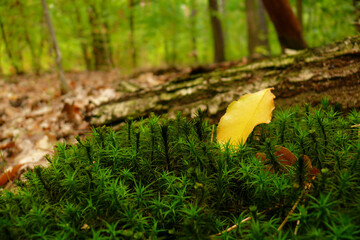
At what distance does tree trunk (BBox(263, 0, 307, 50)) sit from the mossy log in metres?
1.64

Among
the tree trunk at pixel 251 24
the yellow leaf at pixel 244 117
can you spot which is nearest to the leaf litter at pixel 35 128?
the yellow leaf at pixel 244 117

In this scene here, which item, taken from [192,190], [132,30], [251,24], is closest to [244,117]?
[192,190]

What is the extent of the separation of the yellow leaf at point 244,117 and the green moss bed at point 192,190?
0.28ft

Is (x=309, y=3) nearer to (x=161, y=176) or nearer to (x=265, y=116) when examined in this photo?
(x=265, y=116)

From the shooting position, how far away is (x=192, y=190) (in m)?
1.25

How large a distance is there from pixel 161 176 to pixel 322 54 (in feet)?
6.80

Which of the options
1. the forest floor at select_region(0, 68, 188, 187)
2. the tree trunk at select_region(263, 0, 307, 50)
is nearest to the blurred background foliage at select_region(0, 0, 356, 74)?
the tree trunk at select_region(263, 0, 307, 50)

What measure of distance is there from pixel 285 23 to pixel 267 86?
7.46ft

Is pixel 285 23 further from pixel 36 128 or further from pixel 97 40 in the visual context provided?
pixel 97 40

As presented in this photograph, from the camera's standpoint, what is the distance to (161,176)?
1.38m

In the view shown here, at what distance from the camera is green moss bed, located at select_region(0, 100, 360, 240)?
102cm

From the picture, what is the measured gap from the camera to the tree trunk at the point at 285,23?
384 centimetres

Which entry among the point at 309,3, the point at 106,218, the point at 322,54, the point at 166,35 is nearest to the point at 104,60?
the point at 166,35

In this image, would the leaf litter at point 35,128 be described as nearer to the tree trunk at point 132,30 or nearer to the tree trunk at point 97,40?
the tree trunk at point 132,30
